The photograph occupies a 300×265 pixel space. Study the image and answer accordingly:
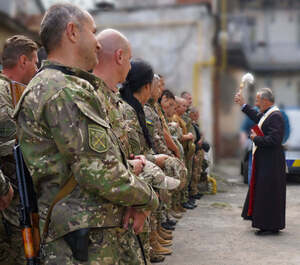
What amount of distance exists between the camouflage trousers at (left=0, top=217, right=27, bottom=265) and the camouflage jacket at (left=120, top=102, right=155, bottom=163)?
3.52ft

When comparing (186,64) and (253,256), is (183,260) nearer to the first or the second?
(253,256)

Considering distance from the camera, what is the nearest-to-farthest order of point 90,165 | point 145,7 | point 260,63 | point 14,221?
point 90,165 < point 14,221 < point 145,7 < point 260,63

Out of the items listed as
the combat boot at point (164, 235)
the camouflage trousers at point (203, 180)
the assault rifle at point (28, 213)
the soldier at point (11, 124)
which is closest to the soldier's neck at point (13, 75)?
the soldier at point (11, 124)

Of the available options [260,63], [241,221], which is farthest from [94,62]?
[260,63]

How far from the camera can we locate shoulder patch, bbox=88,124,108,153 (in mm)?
2031

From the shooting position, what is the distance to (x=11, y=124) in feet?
11.5

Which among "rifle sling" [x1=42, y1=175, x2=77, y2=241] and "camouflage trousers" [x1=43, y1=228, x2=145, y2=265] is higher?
"rifle sling" [x1=42, y1=175, x2=77, y2=241]

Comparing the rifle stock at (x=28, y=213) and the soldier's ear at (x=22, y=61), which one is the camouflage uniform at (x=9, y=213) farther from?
the rifle stock at (x=28, y=213)

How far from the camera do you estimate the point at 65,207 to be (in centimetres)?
207

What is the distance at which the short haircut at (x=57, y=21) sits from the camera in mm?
2203

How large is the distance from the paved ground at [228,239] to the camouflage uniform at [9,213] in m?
2.00

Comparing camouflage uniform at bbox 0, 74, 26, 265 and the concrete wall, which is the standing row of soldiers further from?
the concrete wall

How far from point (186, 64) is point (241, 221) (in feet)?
32.9

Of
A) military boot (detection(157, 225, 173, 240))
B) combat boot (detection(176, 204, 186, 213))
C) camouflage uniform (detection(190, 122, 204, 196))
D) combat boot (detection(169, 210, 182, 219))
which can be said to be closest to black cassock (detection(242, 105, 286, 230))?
military boot (detection(157, 225, 173, 240))
